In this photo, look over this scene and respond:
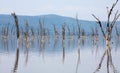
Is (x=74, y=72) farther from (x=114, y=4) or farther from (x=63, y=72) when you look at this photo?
(x=114, y=4)

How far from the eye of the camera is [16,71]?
20.9m

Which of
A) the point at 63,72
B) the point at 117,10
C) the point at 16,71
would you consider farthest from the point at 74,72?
the point at 117,10

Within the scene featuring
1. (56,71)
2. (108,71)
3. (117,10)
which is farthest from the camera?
(117,10)

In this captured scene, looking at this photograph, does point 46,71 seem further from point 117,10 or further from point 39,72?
point 117,10

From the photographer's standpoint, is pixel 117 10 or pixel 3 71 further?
pixel 117 10

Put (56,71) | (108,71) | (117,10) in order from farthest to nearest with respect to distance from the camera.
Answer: (117,10)
(56,71)
(108,71)

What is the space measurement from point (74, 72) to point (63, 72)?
66cm

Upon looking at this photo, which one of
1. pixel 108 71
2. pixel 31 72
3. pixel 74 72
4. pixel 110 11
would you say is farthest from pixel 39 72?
pixel 110 11

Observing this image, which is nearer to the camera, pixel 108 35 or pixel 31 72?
pixel 31 72

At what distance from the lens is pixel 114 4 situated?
21.0 meters

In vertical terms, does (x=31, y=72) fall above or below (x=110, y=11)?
below

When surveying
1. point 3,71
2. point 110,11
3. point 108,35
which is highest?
point 110,11

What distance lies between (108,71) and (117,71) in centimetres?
69

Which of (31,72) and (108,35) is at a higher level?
(108,35)
